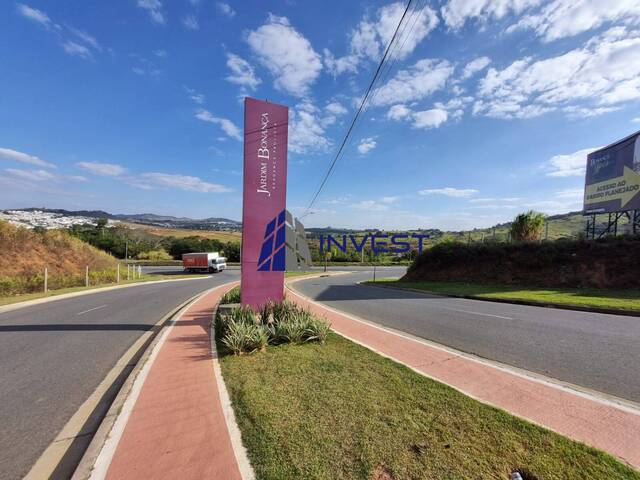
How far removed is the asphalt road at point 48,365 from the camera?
330 centimetres

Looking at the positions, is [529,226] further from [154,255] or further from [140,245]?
[140,245]

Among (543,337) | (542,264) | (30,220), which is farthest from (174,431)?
(30,220)

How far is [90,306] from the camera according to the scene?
12250mm

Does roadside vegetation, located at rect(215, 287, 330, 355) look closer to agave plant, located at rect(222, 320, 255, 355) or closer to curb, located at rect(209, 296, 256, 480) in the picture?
agave plant, located at rect(222, 320, 255, 355)

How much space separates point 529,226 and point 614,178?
16.3 feet

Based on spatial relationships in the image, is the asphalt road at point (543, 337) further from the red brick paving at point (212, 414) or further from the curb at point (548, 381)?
the red brick paving at point (212, 414)

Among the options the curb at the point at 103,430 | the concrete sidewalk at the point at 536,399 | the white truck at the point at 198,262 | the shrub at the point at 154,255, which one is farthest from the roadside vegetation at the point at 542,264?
the shrub at the point at 154,255

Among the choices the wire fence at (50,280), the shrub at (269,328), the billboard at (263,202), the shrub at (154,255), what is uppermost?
the billboard at (263,202)

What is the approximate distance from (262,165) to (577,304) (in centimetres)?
1207

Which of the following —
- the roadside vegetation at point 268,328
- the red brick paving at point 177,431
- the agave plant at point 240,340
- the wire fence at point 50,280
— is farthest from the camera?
the wire fence at point 50,280

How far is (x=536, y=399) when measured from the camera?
12.6 feet

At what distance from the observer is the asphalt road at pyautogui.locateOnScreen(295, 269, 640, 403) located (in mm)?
4781

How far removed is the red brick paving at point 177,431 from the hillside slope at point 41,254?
2216 centimetres

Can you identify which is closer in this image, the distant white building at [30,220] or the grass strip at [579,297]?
the grass strip at [579,297]
